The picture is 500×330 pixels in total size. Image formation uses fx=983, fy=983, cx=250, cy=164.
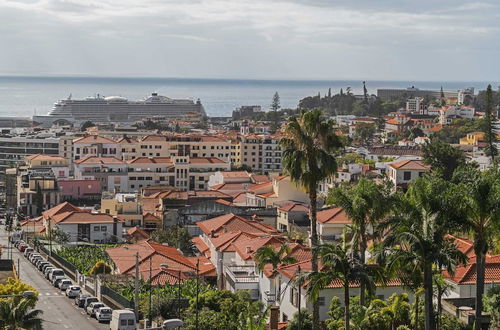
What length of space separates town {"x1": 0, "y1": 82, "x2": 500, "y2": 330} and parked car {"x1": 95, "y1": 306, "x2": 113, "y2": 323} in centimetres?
23

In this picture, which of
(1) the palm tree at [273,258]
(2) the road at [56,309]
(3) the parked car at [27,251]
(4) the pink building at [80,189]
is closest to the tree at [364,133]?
(4) the pink building at [80,189]

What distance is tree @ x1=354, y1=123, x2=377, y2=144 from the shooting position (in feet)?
513

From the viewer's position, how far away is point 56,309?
42.0 metres

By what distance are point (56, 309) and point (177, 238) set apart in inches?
814

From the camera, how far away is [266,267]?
40094 millimetres

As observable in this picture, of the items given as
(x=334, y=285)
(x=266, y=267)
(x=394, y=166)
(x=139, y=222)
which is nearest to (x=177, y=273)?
(x=266, y=267)

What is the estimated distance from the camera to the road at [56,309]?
38750 mm

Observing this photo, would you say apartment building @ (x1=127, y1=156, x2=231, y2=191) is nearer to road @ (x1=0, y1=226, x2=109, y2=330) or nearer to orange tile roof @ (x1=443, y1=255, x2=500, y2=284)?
road @ (x1=0, y1=226, x2=109, y2=330)

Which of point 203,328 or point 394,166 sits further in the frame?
point 394,166

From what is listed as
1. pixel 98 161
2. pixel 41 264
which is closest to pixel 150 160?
pixel 98 161

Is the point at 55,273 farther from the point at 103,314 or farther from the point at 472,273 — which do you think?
the point at 472,273

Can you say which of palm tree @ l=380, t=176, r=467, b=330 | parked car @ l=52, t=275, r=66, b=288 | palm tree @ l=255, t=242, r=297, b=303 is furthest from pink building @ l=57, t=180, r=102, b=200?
palm tree @ l=380, t=176, r=467, b=330

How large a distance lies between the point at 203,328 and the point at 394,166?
57485 millimetres

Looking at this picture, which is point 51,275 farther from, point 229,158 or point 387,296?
point 229,158
